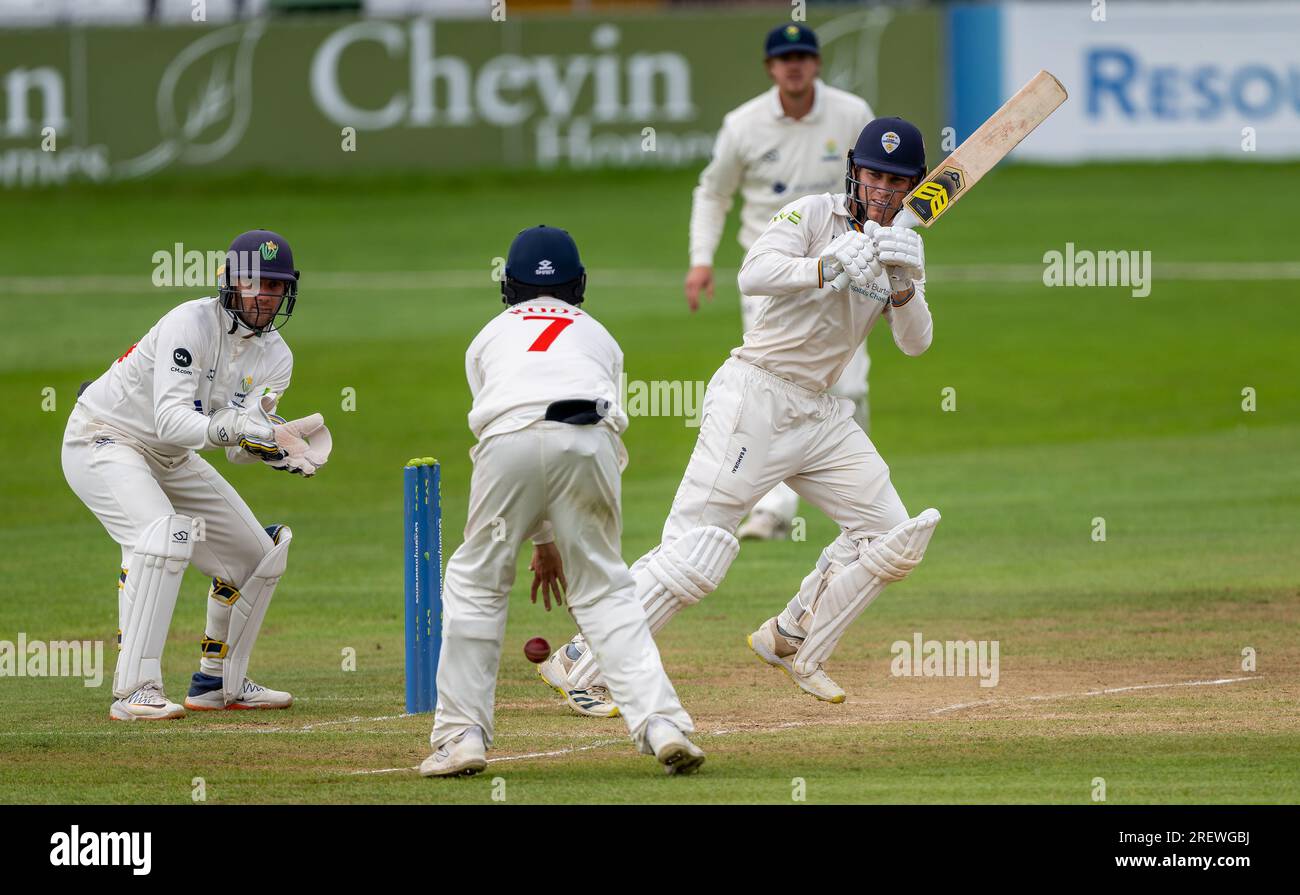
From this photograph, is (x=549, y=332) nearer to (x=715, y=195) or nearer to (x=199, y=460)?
(x=199, y=460)

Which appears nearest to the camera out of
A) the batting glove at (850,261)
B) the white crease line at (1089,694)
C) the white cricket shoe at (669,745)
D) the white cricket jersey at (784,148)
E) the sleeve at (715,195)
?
the white cricket shoe at (669,745)

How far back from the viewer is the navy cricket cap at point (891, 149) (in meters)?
8.60

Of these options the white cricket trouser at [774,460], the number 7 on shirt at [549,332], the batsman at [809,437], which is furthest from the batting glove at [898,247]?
the number 7 on shirt at [549,332]

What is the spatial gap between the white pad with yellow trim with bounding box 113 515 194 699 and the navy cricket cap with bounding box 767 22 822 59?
5388 millimetres

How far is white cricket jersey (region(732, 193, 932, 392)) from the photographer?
8680 millimetres

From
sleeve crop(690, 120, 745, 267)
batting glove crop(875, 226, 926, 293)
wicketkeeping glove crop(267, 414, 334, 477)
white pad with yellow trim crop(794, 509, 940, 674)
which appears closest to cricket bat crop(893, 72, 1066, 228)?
batting glove crop(875, 226, 926, 293)

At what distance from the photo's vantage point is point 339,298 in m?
23.8

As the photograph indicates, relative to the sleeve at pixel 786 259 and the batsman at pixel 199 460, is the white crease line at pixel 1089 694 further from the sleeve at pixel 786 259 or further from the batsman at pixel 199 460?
the batsman at pixel 199 460

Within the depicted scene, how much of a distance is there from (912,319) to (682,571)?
1.51 metres

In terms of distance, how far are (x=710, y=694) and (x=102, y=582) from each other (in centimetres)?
504

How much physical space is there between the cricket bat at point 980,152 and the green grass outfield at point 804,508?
2187 mm

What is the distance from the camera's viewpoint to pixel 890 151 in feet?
28.2
